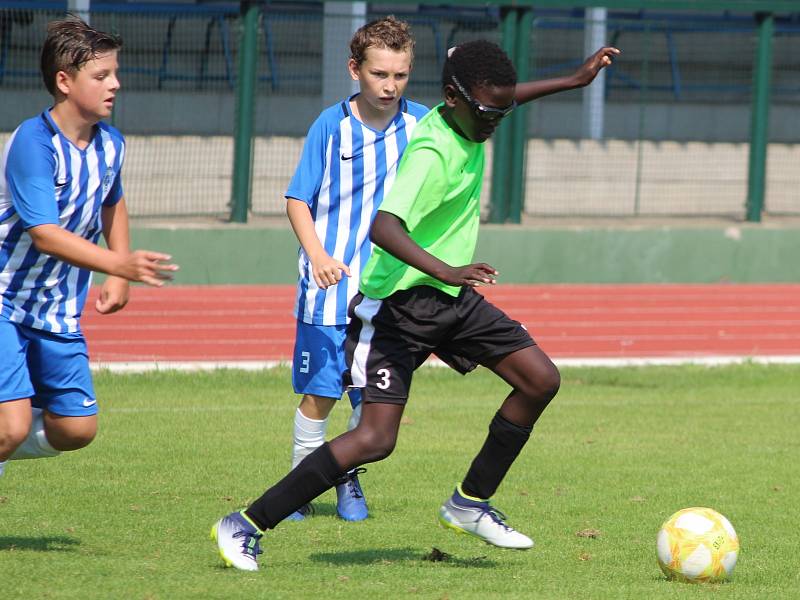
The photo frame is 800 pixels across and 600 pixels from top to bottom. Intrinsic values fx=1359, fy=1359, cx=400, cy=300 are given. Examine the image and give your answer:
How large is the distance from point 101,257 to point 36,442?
3.61 ft

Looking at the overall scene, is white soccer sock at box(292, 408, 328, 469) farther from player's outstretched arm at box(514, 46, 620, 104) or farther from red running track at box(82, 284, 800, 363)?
red running track at box(82, 284, 800, 363)

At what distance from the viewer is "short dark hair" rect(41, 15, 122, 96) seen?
5.05 metres

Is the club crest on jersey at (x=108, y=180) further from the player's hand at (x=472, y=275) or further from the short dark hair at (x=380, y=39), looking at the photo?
the player's hand at (x=472, y=275)

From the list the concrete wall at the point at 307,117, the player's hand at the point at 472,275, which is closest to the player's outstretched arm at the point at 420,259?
the player's hand at the point at 472,275

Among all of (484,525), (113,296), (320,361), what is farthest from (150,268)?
(320,361)

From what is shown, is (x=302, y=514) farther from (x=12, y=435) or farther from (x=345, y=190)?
(x=12, y=435)

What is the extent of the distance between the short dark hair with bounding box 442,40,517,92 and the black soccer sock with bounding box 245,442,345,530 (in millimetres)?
1451

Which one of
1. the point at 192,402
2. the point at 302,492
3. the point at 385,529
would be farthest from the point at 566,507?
the point at 192,402

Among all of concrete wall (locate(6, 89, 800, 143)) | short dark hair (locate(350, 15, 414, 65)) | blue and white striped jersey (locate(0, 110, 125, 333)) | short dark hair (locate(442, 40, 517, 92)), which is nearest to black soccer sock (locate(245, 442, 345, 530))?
blue and white striped jersey (locate(0, 110, 125, 333))

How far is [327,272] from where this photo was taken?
17.1 feet

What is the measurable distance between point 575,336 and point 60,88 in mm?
8497

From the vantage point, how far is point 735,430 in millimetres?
8680

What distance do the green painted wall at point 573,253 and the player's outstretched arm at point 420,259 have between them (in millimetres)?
9673

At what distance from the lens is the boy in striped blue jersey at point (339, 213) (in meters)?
6.09
